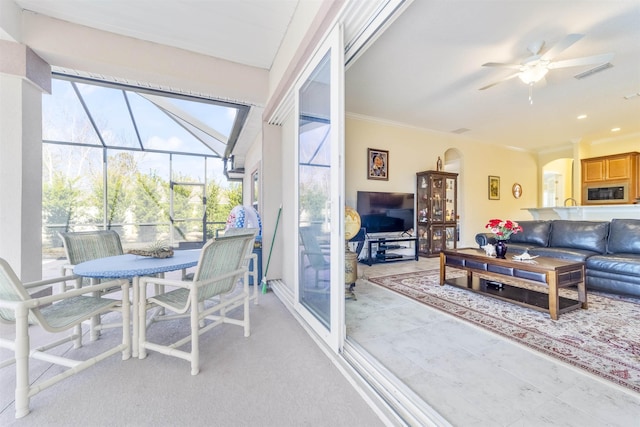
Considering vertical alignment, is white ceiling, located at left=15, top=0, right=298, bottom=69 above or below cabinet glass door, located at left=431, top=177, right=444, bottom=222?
above

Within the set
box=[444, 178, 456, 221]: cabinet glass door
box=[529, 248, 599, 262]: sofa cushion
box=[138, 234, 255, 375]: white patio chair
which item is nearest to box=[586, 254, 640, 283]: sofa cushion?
box=[529, 248, 599, 262]: sofa cushion

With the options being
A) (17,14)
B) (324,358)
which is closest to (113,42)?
(17,14)

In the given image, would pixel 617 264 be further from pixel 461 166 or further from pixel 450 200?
pixel 461 166

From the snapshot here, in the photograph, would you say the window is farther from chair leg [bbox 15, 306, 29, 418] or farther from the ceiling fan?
the ceiling fan

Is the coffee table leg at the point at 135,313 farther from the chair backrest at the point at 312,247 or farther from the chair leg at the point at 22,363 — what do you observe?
the chair backrest at the point at 312,247

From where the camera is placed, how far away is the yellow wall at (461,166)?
5.26 meters

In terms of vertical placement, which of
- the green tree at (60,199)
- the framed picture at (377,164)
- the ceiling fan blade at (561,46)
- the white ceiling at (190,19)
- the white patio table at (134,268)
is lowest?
the white patio table at (134,268)

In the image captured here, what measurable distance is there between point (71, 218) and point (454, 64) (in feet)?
23.6

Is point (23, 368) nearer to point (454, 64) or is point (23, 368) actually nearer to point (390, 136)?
point (454, 64)

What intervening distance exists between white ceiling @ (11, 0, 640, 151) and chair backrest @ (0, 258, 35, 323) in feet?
7.92

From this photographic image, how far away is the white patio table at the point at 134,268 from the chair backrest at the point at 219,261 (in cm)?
27

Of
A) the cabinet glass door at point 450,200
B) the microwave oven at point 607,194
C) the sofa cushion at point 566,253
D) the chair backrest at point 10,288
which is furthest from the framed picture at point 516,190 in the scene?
the chair backrest at point 10,288

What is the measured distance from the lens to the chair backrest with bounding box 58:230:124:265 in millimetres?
2244

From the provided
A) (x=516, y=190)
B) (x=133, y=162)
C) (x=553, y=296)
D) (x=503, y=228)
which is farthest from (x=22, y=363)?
(x=516, y=190)
